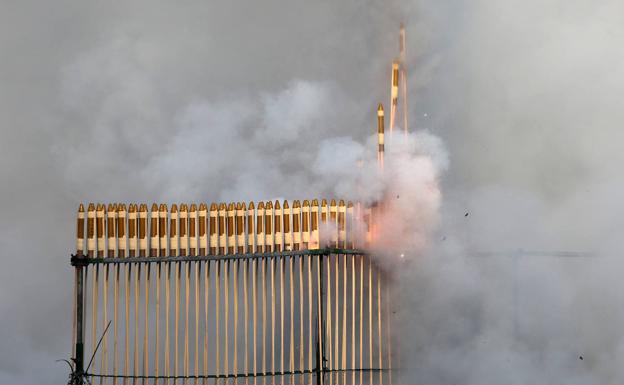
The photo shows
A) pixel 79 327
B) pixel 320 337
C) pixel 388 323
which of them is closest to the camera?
pixel 320 337

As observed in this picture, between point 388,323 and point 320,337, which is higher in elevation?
point 388,323

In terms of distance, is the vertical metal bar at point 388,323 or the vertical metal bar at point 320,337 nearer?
the vertical metal bar at point 320,337

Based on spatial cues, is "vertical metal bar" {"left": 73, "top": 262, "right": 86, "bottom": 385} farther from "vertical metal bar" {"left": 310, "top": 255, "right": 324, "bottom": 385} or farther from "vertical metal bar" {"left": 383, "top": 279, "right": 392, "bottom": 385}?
"vertical metal bar" {"left": 383, "top": 279, "right": 392, "bottom": 385}

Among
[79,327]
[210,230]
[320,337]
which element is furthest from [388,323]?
[79,327]

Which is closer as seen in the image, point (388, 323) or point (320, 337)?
point (320, 337)

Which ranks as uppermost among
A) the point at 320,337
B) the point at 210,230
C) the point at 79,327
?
the point at 210,230

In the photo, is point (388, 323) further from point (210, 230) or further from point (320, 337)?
point (210, 230)

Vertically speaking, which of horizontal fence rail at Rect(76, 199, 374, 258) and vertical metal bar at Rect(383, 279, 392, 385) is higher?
horizontal fence rail at Rect(76, 199, 374, 258)

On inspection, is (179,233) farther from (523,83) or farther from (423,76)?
(523,83)

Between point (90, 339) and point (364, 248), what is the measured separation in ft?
14.9

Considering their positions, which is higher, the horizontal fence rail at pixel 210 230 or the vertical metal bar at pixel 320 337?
the horizontal fence rail at pixel 210 230

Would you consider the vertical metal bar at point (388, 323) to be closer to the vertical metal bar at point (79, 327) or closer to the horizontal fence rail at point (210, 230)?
the horizontal fence rail at point (210, 230)

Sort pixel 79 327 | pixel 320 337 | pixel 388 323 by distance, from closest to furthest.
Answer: pixel 320 337 < pixel 79 327 < pixel 388 323

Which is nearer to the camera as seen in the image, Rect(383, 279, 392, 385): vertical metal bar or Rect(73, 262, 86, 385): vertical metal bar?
Rect(73, 262, 86, 385): vertical metal bar
